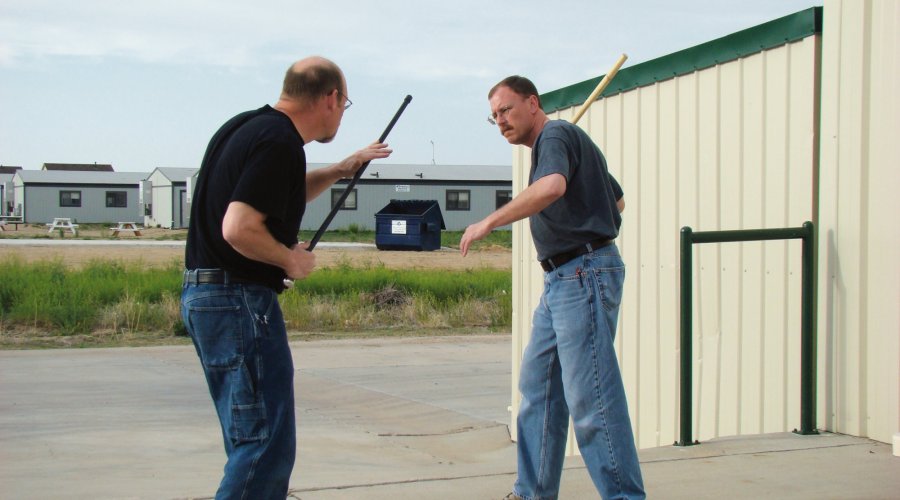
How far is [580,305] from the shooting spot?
151 inches

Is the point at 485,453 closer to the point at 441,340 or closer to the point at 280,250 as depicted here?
the point at 280,250

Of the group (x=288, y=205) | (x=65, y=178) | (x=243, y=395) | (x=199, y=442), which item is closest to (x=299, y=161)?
(x=288, y=205)

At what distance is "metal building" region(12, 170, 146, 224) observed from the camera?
6106 centimetres

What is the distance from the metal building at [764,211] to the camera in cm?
492

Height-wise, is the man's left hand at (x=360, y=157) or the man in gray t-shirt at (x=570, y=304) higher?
the man's left hand at (x=360, y=157)

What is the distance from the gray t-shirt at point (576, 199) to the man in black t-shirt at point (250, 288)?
3.38 feet

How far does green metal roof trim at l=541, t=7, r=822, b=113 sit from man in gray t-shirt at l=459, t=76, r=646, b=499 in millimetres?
2014

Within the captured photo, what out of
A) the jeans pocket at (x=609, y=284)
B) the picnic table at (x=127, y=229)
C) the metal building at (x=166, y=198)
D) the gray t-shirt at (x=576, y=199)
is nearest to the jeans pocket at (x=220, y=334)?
the gray t-shirt at (x=576, y=199)

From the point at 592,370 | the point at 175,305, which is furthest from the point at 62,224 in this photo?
the point at 592,370

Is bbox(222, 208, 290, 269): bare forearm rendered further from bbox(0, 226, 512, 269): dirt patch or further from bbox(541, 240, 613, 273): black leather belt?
bbox(0, 226, 512, 269): dirt patch

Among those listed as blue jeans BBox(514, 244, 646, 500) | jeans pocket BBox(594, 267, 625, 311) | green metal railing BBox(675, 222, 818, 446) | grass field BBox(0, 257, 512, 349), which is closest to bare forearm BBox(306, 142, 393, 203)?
blue jeans BBox(514, 244, 646, 500)

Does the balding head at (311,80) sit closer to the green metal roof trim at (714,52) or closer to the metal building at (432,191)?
the green metal roof trim at (714,52)

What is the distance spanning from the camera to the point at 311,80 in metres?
3.34

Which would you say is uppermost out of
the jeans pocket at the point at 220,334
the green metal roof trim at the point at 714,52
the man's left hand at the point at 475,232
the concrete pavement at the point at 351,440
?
the green metal roof trim at the point at 714,52
